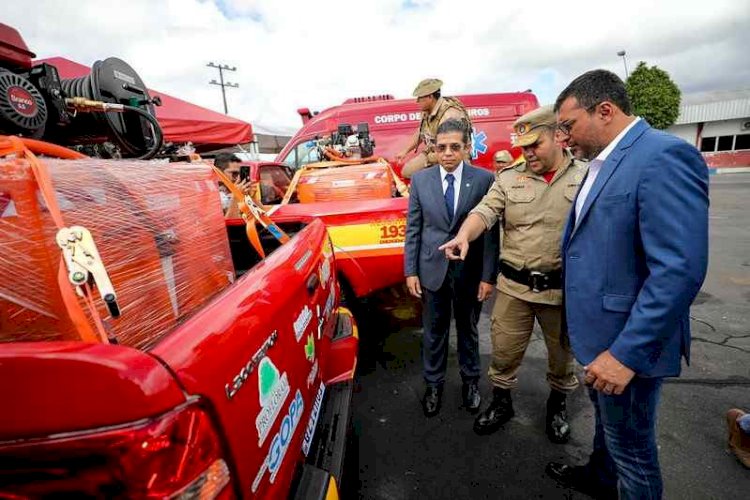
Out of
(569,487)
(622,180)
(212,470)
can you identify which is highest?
(622,180)

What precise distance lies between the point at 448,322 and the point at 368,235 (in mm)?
904

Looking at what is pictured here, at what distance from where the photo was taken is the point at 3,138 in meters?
0.92

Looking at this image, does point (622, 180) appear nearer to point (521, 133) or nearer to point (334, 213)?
point (521, 133)

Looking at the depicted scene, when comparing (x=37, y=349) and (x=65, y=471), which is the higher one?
(x=37, y=349)

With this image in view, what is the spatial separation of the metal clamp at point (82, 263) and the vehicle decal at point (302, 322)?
557 millimetres

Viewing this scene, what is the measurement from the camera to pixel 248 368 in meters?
0.91

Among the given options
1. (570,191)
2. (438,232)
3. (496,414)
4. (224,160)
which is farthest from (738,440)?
(224,160)

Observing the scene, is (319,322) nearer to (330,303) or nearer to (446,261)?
(330,303)

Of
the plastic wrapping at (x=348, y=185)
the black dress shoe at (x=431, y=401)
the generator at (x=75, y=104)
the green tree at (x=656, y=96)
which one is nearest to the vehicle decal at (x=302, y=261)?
the generator at (x=75, y=104)

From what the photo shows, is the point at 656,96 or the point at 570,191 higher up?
the point at 656,96

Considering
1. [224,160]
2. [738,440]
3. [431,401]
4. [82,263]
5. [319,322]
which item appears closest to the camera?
[82,263]

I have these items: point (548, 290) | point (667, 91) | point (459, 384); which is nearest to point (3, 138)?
point (548, 290)

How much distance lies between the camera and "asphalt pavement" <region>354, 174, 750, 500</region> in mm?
1959

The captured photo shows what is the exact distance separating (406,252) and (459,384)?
3.78 feet
